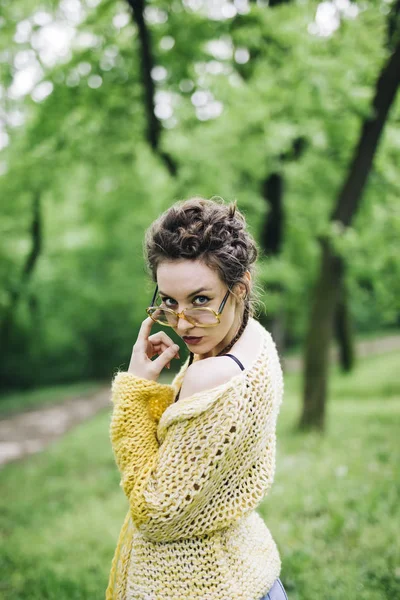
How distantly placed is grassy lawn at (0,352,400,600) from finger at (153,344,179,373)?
247cm

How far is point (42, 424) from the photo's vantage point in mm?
13242

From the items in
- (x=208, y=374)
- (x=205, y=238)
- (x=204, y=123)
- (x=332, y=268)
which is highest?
(x=205, y=238)

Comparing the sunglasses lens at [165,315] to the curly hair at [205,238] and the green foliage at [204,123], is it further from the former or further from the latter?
the green foliage at [204,123]

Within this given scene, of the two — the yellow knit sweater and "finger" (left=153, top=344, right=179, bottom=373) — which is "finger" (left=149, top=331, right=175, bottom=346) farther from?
the yellow knit sweater

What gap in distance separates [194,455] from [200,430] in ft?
0.25

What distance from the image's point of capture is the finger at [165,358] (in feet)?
5.75

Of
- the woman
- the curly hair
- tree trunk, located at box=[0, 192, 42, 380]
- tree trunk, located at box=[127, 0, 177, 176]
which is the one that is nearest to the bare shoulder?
the woman

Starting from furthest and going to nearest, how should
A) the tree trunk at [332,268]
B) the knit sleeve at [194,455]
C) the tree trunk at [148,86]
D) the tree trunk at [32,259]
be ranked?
the tree trunk at [32,259] < the tree trunk at [148,86] < the tree trunk at [332,268] < the knit sleeve at [194,455]

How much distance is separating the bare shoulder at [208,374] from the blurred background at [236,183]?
2.29 meters

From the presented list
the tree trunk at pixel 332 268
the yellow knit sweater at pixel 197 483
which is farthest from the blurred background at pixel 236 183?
the yellow knit sweater at pixel 197 483

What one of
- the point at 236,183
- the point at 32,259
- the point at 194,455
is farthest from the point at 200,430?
the point at 32,259

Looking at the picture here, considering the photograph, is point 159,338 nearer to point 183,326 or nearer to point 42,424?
point 183,326

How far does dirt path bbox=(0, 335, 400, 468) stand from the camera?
1079 centimetres

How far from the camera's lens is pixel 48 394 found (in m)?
17.6
